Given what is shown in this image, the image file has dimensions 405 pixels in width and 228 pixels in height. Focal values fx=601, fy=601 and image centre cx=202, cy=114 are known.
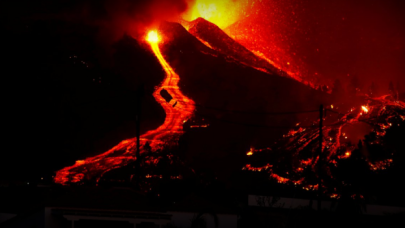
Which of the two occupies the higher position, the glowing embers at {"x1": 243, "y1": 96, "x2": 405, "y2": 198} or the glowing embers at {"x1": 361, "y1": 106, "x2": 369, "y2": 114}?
the glowing embers at {"x1": 361, "y1": 106, "x2": 369, "y2": 114}

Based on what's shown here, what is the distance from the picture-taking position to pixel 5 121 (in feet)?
208

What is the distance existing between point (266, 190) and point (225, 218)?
18.4 meters

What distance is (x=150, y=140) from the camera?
65375 millimetres

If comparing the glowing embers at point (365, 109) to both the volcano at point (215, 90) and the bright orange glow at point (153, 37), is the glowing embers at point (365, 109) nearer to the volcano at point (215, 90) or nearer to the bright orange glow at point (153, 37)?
the volcano at point (215, 90)

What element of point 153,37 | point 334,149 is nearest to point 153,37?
point 153,37

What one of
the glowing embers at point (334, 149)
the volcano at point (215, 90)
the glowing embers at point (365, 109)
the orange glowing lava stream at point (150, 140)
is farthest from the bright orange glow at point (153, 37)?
the glowing embers at point (365, 109)

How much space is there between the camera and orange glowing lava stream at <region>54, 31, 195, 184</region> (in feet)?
186

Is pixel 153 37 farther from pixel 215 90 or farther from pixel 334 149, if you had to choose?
pixel 334 149

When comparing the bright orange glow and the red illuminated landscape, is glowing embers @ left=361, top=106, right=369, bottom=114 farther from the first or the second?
the bright orange glow

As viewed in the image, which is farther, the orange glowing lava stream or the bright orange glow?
the bright orange glow

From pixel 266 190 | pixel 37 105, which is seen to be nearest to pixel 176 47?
pixel 37 105

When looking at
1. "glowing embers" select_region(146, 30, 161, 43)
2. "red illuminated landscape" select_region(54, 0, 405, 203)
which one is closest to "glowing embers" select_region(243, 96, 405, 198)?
"red illuminated landscape" select_region(54, 0, 405, 203)

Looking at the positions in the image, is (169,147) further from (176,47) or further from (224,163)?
(176,47)

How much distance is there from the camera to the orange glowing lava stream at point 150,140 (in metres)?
56.8
